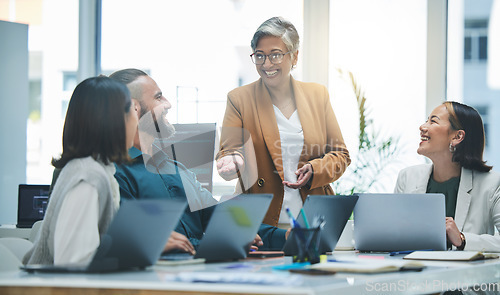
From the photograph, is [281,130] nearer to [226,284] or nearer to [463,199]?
[463,199]

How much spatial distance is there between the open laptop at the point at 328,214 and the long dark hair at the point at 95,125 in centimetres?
59

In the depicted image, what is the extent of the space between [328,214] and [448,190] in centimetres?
108

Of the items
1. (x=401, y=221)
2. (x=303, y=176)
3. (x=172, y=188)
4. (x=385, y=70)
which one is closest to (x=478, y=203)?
(x=401, y=221)

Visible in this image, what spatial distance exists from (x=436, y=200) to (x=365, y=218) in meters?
0.26

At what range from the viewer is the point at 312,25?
A: 453 centimetres

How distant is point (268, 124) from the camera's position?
112 inches

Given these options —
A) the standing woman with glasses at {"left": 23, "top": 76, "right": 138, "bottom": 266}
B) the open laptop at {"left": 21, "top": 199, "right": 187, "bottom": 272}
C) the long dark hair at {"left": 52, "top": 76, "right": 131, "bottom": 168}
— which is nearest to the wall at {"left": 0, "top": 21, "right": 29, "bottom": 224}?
the standing woman with glasses at {"left": 23, "top": 76, "right": 138, "bottom": 266}

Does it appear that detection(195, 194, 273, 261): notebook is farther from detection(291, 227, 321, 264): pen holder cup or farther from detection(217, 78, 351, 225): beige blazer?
detection(217, 78, 351, 225): beige blazer

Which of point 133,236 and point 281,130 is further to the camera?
point 281,130

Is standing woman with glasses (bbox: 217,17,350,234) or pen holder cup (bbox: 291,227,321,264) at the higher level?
standing woman with glasses (bbox: 217,17,350,234)

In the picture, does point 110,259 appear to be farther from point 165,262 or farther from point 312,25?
point 312,25

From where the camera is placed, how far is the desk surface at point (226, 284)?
1.16 meters

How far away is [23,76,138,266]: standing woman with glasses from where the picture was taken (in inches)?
56.3

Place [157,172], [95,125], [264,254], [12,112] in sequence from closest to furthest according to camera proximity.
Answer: [95,125] → [264,254] → [157,172] → [12,112]
